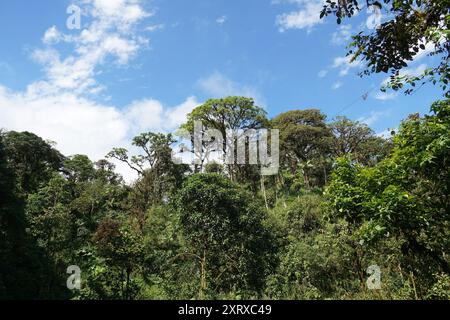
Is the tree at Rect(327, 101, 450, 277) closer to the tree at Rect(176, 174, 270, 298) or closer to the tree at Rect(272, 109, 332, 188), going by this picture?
the tree at Rect(176, 174, 270, 298)

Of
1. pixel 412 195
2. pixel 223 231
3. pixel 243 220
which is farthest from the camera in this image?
pixel 243 220

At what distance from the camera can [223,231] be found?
13.0 m

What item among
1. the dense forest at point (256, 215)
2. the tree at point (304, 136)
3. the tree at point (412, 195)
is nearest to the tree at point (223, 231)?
the dense forest at point (256, 215)

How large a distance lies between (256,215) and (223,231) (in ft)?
5.92

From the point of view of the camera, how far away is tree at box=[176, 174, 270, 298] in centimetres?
1215

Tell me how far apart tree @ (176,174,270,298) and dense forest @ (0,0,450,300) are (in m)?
0.05

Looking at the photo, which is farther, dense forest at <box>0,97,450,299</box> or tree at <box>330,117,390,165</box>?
tree at <box>330,117,390,165</box>

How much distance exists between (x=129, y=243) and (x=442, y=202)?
7.84 metres

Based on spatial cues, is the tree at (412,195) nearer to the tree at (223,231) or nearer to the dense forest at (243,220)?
the dense forest at (243,220)

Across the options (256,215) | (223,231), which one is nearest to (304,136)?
(256,215)

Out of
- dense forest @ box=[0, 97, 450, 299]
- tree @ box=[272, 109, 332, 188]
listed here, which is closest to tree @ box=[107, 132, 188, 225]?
dense forest @ box=[0, 97, 450, 299]

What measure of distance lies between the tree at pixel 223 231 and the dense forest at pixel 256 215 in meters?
0.05

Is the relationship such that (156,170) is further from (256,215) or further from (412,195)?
(412,195)
